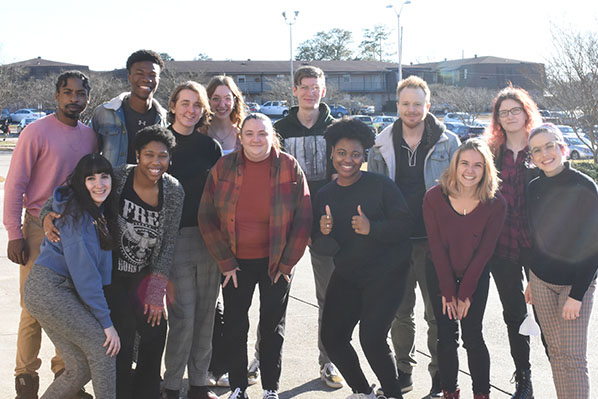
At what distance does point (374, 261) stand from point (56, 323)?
77.9 inches

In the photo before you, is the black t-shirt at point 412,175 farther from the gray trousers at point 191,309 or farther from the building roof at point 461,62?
the building roof at point 461,62

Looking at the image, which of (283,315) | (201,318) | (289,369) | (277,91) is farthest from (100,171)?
(277,91)

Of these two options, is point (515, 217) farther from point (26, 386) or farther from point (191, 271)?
point (26, 386)

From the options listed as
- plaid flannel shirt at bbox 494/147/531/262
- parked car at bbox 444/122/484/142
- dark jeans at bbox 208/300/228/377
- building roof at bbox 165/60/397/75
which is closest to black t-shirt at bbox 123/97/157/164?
dark jeans at bbox 208/300/228/377

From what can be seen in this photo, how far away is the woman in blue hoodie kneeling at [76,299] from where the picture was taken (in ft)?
11.3

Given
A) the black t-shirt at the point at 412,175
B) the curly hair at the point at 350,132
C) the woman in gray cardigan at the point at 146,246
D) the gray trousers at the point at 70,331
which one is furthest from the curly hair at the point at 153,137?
the black t-shirt at the point at 412,175

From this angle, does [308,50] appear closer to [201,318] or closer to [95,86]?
[95,86]

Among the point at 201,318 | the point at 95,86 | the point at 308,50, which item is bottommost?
the point at 201,318

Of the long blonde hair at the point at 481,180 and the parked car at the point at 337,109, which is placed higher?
the parked car at the point at 337,109

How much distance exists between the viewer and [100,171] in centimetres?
370

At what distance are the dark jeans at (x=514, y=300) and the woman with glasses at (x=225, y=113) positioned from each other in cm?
225

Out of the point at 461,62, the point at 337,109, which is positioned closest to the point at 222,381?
the point at 337,109

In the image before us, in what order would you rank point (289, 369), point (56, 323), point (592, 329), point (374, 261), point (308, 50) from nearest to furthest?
point (56, 323)
point (374, 261)
point (289, 369)
point (592, 329)
point (308, 50)

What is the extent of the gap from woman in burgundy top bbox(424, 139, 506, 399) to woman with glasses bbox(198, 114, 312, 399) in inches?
36.1
